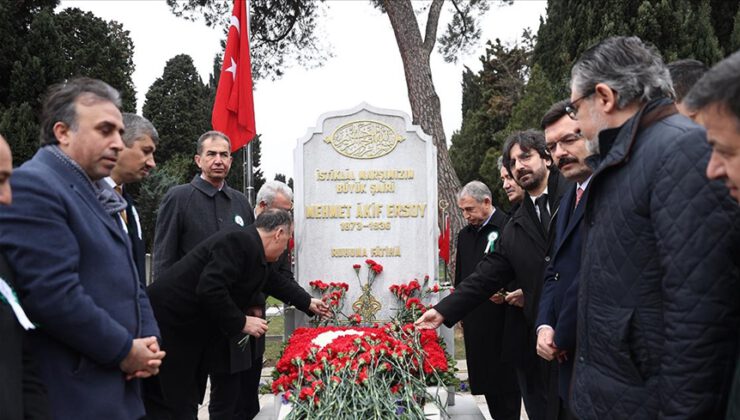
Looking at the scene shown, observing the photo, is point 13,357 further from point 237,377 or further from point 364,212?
point 364,212

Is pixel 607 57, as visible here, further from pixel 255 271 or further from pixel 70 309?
pixel 255 271

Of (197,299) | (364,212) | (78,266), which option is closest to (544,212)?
(364,212)

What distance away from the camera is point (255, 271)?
4.04 meters

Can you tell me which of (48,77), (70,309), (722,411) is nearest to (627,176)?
(722,411)

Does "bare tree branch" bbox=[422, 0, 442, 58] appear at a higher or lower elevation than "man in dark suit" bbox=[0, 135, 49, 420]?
higher

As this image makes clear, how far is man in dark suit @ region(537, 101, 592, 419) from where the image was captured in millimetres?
2689

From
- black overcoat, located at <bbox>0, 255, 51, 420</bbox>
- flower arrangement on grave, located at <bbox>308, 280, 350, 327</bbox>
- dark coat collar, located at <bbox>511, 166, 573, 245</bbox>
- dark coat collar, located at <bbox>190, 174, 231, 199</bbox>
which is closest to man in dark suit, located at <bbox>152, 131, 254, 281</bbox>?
Result: dark coat collar, located at <bbox>190, 174, 231, 199</bbox>

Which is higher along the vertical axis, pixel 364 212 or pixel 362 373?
pixel 364 212

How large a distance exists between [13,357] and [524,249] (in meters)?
2.80

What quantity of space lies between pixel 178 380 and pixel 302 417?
30.1 inches

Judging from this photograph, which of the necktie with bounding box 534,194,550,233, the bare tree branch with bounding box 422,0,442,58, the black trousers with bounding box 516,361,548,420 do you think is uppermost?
the bare tree branch with bounding box 422,0,442,58

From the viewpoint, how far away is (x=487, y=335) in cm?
477

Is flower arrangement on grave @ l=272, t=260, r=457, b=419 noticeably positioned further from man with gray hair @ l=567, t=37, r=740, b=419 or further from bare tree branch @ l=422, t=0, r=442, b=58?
bare tree branch @ l=422, t=0, r=442, b=58

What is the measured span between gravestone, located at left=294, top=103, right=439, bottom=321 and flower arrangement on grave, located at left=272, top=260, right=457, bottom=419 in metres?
0.83
